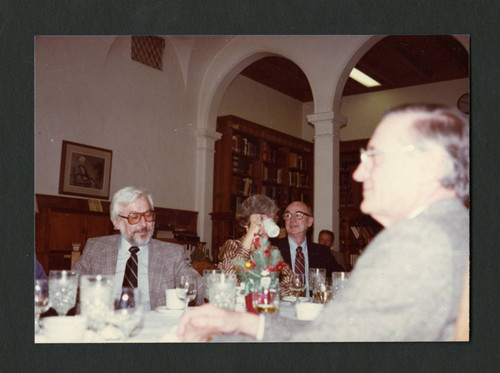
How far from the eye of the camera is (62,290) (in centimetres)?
191

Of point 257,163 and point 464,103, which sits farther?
point 257,163

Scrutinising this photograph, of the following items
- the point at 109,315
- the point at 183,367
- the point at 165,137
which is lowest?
the point at 183,367

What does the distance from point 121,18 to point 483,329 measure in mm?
2492

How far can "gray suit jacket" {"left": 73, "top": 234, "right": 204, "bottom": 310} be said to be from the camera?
8.82ft

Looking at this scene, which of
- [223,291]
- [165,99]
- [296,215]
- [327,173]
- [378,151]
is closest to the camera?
Answer: [223,291]

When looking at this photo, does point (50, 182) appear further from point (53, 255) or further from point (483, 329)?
point (483, 329)

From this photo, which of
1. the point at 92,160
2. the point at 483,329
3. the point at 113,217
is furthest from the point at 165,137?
the point at 483,329

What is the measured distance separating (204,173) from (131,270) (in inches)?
56.6

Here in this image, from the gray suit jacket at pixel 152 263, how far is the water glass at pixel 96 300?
833mm

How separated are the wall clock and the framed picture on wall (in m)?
2.11

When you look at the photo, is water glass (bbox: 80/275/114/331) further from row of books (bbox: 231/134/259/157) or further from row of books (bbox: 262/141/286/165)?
row of books (bbox: 262/141/286/165)

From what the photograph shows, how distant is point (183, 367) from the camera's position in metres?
2.64

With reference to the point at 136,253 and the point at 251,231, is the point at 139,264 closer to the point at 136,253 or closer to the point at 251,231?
the point at 136,253

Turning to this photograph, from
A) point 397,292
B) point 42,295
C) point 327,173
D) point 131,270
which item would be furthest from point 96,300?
point 327,173
